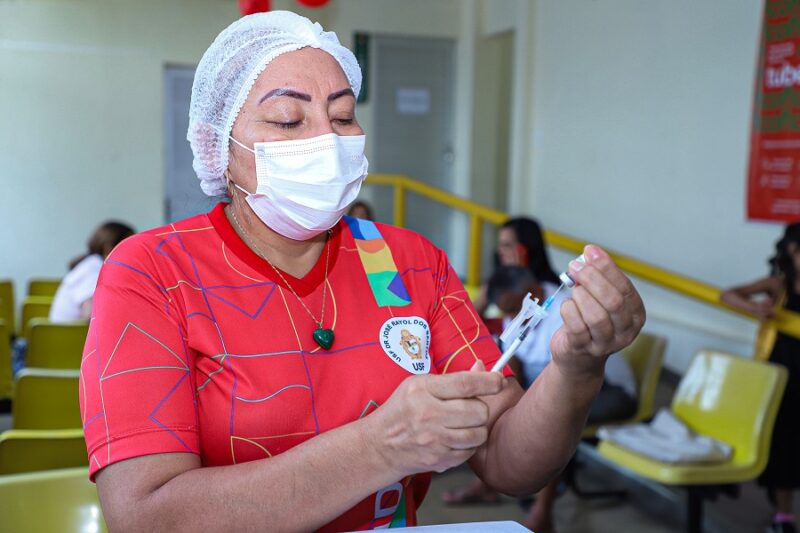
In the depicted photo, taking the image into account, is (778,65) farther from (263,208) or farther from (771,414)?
(263,208)

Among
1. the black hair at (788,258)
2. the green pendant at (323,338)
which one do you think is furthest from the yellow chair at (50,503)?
the black hair at (788,258)

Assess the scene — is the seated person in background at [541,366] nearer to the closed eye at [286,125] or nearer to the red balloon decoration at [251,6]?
the red balloon decoration at [251,6]

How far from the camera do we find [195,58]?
7.02 meters

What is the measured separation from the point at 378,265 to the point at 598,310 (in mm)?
461

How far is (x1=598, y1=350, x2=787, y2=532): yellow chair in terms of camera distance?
113 inches

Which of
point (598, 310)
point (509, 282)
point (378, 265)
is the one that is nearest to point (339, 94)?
point (378, 265)

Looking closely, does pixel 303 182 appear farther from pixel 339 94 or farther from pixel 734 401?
pixel 734 401

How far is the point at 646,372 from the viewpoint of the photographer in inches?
139

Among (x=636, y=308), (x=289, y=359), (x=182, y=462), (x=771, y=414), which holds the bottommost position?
(x=771, y=414)

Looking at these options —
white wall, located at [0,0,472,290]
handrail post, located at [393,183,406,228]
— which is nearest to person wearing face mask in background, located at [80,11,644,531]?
white wall, located at [0,0,472,290]

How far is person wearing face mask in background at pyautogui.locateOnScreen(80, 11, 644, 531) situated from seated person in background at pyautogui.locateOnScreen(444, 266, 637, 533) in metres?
1.85

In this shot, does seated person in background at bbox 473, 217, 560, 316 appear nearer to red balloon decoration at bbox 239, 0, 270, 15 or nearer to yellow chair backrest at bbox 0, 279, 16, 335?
red balloon decoration at bbox 239, 0, 270, 15

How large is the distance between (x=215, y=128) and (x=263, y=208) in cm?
16

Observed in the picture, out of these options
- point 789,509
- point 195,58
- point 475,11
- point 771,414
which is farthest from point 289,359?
point 475,11
